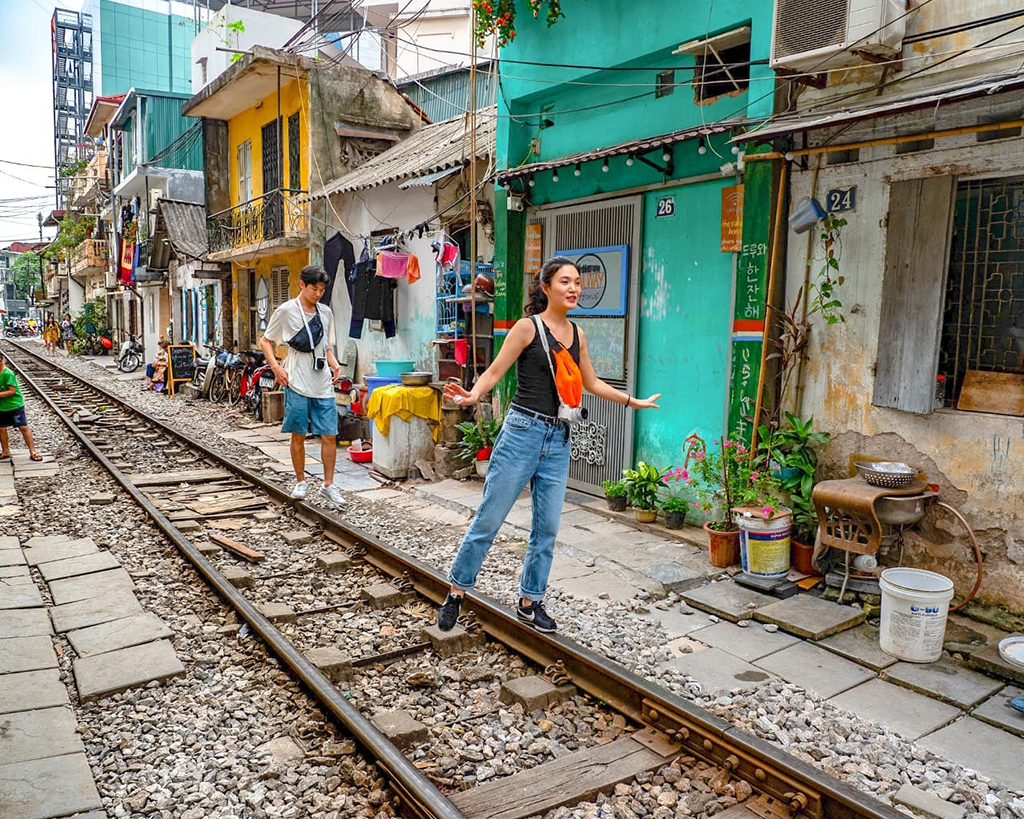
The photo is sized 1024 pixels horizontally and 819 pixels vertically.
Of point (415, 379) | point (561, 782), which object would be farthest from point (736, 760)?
point (415, 379)

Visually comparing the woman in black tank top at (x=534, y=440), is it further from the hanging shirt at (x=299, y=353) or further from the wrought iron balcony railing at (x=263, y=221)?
the wrought iron balcony railing at (x=263, y=221)

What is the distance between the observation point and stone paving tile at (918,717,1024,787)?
11.2 ft

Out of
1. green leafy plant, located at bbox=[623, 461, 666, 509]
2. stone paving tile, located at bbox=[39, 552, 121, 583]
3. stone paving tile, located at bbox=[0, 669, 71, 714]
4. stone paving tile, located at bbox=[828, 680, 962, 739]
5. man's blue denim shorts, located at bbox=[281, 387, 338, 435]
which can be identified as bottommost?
stone paving tile, located at bbox=[39, 552, 121, 583]

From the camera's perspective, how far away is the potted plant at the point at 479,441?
31.1 feet

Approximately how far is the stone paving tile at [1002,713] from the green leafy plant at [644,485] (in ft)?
11.9

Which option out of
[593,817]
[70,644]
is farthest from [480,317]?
[593,817]

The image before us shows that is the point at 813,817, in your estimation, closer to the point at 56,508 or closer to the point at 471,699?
the point at 471,699

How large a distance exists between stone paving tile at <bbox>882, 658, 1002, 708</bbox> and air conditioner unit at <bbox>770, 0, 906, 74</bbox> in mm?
3918

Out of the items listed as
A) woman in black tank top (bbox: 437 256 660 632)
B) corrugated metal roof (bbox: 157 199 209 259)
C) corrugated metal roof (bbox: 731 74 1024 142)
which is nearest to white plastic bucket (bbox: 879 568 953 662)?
woman in black tank top (bbox: 437 256 660 632)

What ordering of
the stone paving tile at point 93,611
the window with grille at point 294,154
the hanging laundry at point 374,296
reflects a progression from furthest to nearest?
1. the window with grille at point 294,154
2. the hanging laundry at point 374,296
3. the stone paving tile at point 93,611

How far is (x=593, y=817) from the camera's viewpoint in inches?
124

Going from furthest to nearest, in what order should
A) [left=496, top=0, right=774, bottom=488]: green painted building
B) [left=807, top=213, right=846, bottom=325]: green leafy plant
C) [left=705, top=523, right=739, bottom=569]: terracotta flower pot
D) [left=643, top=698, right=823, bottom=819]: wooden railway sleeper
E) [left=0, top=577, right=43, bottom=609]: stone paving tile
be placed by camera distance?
[left=496, top=0, right=774, bottom=488]: green painted building
[left=705, top=523, right=739, bottom=569]: terracotta flower pot
[left=807, top=213, right=846, bottom=325]: green leafy plant
[left=0, top=577, right=43, bottom=609]: stone paving tile
[left=643, top=698, right=823, bottom=819]: wooden railway sleeper

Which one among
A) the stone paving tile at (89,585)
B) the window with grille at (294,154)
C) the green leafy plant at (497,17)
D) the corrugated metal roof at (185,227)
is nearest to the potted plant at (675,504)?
the stone paving tile at (89,585)

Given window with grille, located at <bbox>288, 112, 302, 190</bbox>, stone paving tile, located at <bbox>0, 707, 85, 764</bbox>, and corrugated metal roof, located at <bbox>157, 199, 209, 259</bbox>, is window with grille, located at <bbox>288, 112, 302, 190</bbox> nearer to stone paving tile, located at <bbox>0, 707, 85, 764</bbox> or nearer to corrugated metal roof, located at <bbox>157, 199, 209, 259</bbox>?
corrugated metal roof, located at <bbox>157, 199, 209, 259</bbox>
